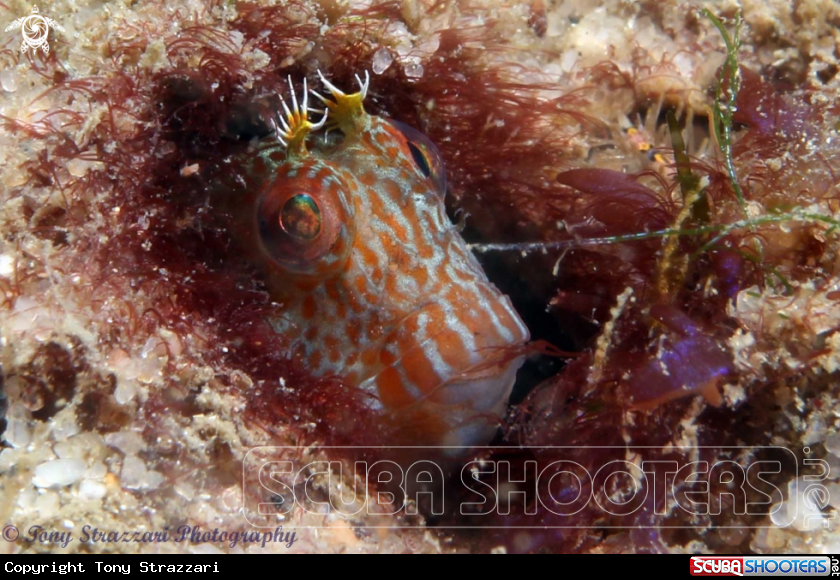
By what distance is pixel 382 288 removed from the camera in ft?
10.3

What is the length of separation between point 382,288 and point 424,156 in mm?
1043

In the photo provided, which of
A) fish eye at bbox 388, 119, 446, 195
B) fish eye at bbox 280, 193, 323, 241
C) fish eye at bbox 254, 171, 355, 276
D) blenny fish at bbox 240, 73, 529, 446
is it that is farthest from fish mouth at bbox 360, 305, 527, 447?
fish eye at bbox 388, 119, 446, 195

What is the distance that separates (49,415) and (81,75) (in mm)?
1931

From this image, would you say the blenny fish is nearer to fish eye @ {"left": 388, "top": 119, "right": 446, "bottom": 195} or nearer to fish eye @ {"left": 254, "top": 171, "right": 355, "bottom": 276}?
fish eye @ {"left": 254, "top": 171, "right": 355, "bottom": 276}

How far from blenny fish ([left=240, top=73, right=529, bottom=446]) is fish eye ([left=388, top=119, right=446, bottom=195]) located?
0.37 ft

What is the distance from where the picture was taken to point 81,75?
2844mm

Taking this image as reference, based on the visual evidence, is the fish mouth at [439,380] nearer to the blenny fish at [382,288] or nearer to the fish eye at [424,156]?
the blenny fish at [382,288]

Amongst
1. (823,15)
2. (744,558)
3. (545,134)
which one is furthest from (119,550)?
(823,15)

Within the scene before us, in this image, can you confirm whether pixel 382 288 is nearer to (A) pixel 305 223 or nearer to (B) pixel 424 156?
(A) pixel 305 223

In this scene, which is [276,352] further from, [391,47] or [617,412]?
[391,47]

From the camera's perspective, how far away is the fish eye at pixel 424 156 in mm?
3463

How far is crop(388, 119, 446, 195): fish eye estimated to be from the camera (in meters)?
3.46

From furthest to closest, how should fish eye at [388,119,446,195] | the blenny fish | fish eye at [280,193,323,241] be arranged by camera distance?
1. fish eye at [388,119,446,195]
2. the blenny fish
3. fish eye at [280,193,323,241]

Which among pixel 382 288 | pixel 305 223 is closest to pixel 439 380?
pixel 382 288
